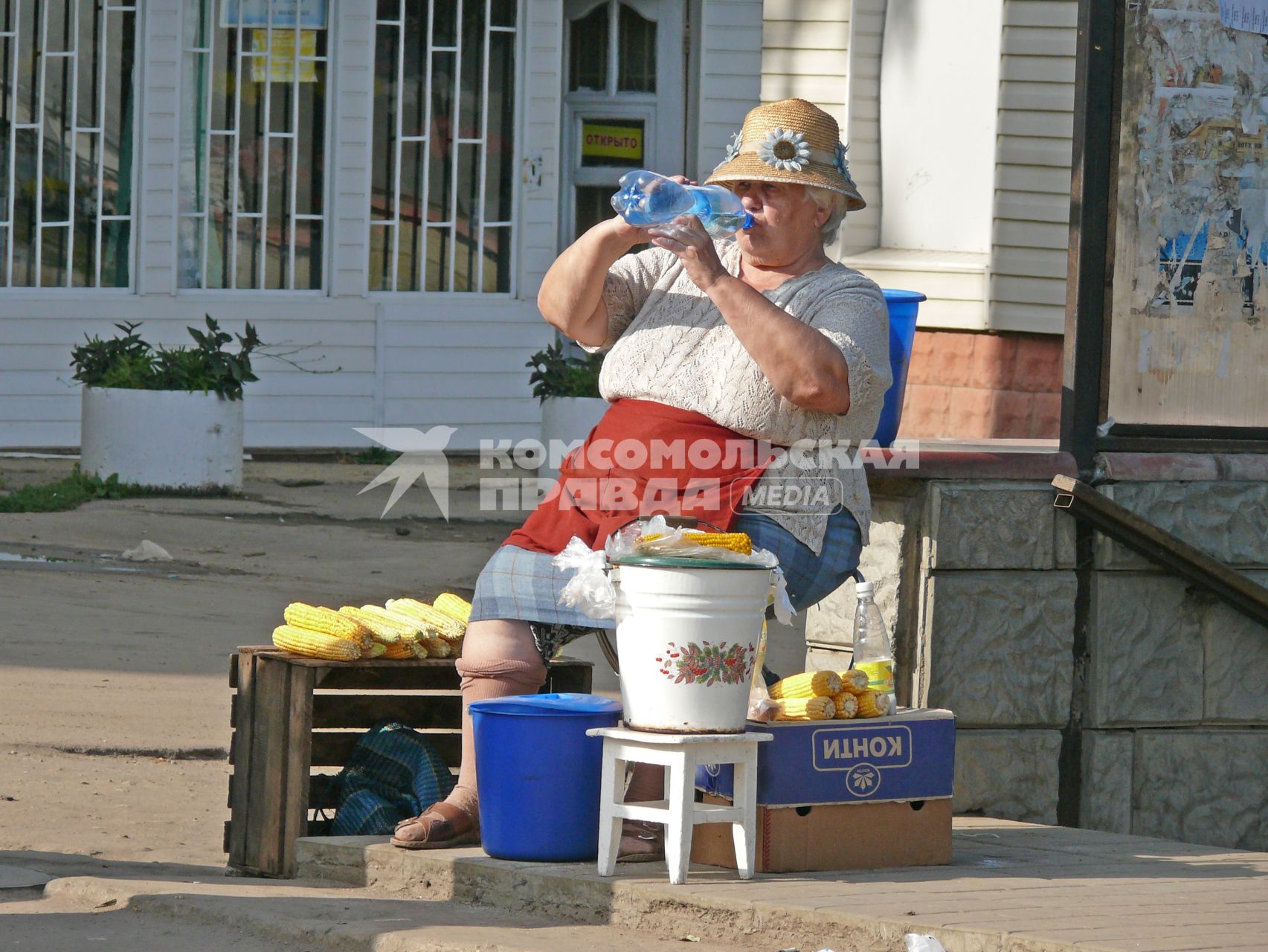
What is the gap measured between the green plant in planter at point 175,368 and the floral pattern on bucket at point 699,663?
7.20 meters

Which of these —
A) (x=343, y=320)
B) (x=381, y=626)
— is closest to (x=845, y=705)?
(x=381, y=626)

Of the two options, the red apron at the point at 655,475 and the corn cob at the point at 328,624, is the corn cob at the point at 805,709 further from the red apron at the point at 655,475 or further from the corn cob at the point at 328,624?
the corn cob at the point at 328,624

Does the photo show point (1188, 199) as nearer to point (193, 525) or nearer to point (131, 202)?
point (193, 525)

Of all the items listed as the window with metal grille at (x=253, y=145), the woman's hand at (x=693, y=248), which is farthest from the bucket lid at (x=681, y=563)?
the window with metal grille at (x=253, y=145)

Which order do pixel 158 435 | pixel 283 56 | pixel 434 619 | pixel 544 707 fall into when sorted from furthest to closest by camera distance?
pixel 283 56, pixel 158 435, pixel 434 619, pixel 544 707

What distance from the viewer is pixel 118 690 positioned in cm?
633

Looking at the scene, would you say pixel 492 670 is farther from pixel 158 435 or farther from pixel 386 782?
pixel 158 435

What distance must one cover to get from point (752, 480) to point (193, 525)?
6032 millimetres

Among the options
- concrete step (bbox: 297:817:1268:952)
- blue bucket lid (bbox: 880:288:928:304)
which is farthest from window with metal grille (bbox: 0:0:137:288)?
concrete step (bbox: 297:817:1268:952)

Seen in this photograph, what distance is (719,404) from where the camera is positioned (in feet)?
13.4

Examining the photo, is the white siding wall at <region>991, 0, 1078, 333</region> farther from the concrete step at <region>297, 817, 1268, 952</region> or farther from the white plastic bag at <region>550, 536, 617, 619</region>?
the white plastic bag at <region>550, 536, 617, 619</region>

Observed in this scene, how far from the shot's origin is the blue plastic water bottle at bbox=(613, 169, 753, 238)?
3.99 m

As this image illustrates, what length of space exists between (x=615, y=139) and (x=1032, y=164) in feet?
18.9

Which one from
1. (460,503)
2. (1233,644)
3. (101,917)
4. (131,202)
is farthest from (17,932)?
(131,202)
